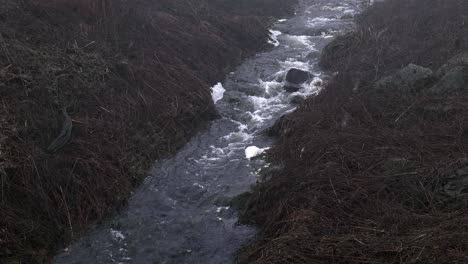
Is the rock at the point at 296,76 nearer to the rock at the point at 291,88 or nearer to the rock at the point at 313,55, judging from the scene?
the rock at the point at 291,88

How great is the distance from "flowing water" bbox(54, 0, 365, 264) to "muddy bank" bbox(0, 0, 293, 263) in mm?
396

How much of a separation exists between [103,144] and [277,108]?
558 centimetres

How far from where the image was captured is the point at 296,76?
15.0 meters

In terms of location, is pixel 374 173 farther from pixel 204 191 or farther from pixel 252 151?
pixel 252 151

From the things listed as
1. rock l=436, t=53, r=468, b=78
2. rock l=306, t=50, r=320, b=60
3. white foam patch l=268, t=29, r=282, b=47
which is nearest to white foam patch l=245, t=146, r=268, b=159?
rock l=436, t=53, r=468, b=78

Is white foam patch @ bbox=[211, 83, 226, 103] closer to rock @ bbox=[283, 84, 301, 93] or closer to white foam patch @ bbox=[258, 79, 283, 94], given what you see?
white foam patch @ bbox=[258, 79, 283, 94]

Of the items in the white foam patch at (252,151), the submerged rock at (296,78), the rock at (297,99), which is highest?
the submerged rock at (296,78)

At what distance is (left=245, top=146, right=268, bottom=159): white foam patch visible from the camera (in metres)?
10.6

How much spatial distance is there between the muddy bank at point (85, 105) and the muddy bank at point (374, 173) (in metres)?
2.85

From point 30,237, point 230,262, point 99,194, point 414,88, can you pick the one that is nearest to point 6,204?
point 30,237

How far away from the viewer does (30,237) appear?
7297 millimetres

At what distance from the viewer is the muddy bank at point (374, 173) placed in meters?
6.02

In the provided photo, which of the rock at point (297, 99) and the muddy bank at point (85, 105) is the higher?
the muddy bank at point (85, 105)

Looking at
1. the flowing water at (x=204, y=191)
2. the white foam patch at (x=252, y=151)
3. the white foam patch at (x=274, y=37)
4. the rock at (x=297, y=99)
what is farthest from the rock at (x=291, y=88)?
the white foam patch at (x=274, y=37)
